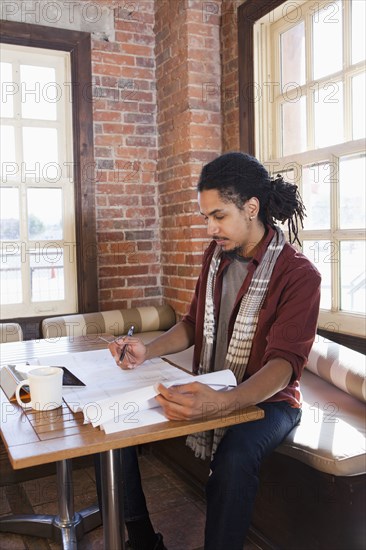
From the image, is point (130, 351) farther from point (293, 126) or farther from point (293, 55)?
point (293, 55)

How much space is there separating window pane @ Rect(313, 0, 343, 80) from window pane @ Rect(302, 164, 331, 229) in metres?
0.52

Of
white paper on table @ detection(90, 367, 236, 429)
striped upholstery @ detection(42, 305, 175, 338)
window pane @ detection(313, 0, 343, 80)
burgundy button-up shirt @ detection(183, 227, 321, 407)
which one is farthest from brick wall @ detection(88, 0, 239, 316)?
white paper on table @ detection(90, 367, 236, 429)

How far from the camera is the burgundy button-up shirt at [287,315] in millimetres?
1829

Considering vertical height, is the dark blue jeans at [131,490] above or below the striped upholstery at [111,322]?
below

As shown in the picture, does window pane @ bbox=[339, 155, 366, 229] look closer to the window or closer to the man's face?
the window

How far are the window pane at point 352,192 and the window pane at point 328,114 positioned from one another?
6.3 inches

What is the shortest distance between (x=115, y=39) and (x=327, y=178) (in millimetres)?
1982

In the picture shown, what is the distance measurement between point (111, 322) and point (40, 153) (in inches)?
50.1

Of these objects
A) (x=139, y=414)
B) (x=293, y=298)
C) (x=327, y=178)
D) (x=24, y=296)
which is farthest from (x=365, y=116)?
(x=24, y=296)

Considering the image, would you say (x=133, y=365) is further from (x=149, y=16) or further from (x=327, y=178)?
(x=149, y=16)

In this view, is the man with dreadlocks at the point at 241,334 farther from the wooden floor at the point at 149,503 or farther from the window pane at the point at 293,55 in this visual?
the window pane at the point at 293,55

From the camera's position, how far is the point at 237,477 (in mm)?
1708

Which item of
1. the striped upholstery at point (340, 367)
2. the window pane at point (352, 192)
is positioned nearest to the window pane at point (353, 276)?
the window pane at point (352, 192)

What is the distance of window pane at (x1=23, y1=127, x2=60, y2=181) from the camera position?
3.82 metres
